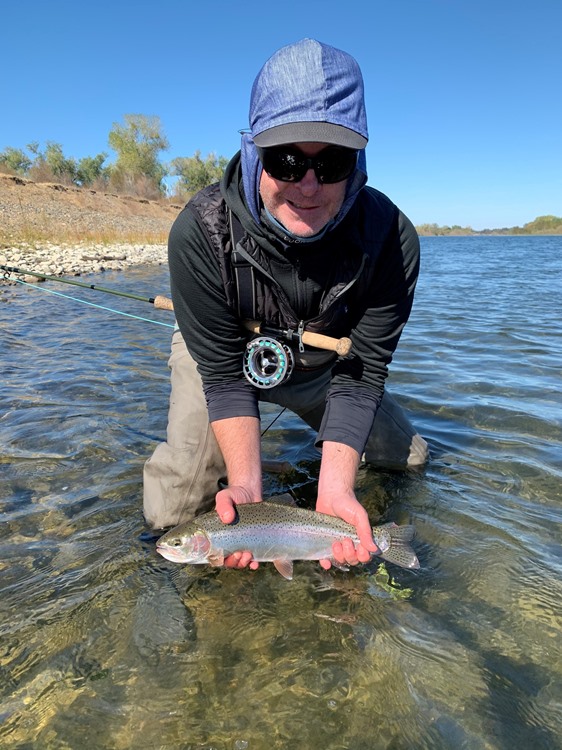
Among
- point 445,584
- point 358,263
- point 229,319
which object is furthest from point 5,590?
point 358,263

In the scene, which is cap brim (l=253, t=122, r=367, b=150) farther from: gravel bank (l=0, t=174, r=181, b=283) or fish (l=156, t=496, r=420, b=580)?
gravel bank (l=0, t=174, r=181, b=283)

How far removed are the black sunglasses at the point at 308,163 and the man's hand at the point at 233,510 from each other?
1.64 m

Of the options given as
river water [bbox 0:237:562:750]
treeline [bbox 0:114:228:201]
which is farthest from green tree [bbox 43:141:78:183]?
river water [bbox 0:237:562:750]

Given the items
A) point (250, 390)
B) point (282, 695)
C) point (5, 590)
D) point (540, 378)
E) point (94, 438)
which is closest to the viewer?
point (282, 695)

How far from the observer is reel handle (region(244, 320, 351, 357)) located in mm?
3074

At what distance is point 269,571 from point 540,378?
536cm

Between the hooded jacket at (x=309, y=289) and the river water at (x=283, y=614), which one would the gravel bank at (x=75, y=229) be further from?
the hooded jacket at (x=309, y=289)

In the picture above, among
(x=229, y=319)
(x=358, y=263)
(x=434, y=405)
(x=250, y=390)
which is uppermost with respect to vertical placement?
(x=358, y=263)

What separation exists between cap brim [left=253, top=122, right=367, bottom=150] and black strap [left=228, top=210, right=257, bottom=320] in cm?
72

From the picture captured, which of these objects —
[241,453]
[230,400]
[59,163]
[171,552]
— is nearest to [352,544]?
[241,453]

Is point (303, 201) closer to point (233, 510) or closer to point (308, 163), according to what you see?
point (308, 163)

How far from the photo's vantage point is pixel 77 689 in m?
2.31


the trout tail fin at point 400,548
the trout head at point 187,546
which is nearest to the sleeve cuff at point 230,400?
the trout head at point 187,546

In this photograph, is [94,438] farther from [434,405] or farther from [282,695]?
[434,405]
